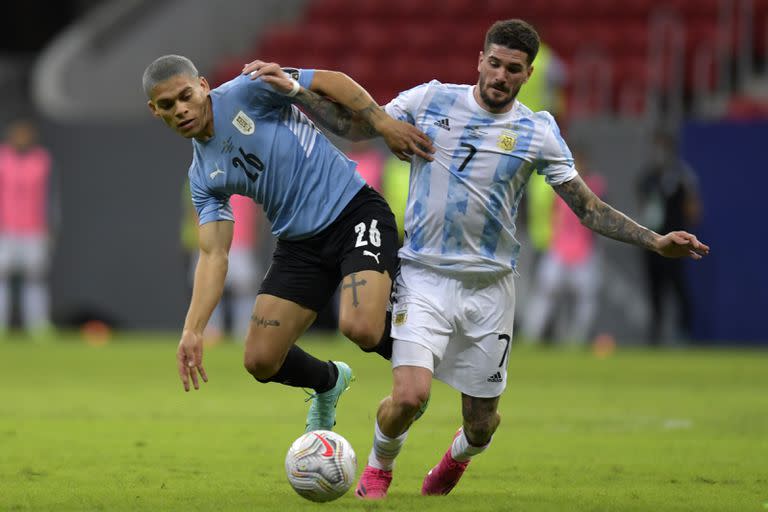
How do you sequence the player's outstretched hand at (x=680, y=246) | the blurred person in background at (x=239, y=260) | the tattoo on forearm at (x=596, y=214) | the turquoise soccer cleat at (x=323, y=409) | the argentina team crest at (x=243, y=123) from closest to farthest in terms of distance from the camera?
the player's outstretched hand at (x=680, y=246) → the tattoo on forearm at (x=596, y=214) → the argentina team crest at (x=243, y=123) → the turquoise soccer cleat at (x=323, y=409) → the blurred person in background at (x=239, y=260)

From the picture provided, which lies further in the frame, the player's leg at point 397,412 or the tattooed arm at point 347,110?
the tattooed arm at point 347,110

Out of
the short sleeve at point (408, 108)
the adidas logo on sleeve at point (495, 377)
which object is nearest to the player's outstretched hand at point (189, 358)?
the adidas logo on sleeve at point (495, 377)

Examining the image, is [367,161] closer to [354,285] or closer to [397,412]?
[354,285]

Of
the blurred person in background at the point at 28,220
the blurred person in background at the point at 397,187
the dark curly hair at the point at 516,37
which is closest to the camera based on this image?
the dark curly hair at the point at 516,37

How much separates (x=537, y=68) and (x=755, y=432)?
5.13 m

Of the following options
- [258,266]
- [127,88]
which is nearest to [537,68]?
[258,266]

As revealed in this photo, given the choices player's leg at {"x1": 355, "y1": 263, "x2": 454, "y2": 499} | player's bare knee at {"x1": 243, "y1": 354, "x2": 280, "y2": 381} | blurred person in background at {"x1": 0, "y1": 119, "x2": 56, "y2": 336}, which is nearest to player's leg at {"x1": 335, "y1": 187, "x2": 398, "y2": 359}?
player's leg at {"x1": 355, "y1": 263, "x2": 454, "y2": 499}

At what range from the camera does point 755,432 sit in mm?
9453

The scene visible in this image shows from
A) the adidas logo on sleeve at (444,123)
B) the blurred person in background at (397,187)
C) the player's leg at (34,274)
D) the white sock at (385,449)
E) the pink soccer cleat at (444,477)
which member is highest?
the adidas logo on sleeve at (444,123)

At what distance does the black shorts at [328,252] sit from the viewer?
6.92 meters

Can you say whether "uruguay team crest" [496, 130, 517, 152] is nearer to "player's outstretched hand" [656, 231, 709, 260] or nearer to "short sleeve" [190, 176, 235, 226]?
"player's outstretched hand" [656, 231, 709, 260]

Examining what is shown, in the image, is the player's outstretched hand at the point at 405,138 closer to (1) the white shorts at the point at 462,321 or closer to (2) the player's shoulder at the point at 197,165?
(1) the white shorts at the point at 462,321

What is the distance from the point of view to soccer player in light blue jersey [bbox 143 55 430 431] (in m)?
6.65

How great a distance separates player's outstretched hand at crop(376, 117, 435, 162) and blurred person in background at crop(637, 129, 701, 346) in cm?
1042
